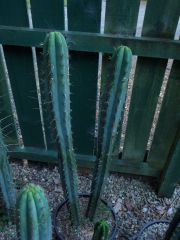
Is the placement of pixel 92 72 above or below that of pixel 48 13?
below

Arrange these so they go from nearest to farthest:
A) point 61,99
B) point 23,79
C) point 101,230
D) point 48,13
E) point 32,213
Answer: point 32,213 < point 101,230 < point 61,99 < point 48,13 < point 23,79

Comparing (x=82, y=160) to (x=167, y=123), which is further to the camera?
(x=82, y=160)

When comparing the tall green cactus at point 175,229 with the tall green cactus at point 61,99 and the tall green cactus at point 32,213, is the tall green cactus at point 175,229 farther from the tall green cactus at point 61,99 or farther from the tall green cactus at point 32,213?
the tall green cactus at point 32,213

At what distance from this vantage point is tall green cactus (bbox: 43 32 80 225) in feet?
4.81

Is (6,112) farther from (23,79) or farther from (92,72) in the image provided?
(92,72)

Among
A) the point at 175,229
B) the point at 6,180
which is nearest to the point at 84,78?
the point at 6,180

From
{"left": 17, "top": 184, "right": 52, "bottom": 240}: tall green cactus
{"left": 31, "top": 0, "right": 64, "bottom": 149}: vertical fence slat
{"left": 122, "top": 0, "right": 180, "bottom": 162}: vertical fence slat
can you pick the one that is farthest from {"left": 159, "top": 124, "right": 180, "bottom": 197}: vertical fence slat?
{"left": 17, "top": 184, "right": 52, "bottom": 240}: tall green cactus

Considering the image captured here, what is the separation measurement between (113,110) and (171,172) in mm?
932

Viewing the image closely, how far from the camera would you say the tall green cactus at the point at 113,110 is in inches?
59.3

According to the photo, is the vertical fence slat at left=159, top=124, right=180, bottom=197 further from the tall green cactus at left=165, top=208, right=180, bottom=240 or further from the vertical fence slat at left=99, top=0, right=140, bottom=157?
the vertical fence slat at left=99, top=0, right=140, bottom=157

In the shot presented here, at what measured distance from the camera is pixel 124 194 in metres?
2.49

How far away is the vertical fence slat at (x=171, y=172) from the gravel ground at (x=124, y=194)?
102mm

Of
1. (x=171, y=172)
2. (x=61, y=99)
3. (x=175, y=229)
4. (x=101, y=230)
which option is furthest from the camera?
(x=171, y=172)

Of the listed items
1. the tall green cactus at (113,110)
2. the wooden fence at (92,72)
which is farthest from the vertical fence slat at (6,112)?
the tall green cactus at (113,110)
